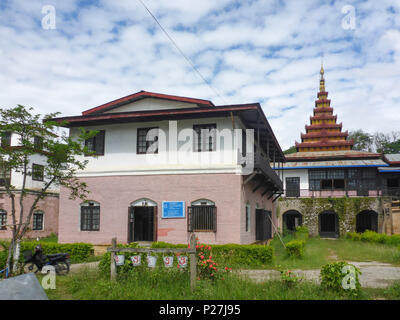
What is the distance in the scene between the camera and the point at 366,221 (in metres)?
36.4

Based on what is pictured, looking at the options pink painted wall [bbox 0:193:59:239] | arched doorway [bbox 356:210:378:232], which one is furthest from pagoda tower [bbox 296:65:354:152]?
pink painted wall [bbox 0:193:59:239]

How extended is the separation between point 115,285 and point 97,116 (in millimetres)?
11351

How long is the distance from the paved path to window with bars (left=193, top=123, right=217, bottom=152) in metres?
6.59

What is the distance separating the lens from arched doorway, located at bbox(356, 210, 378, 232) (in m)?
35.8

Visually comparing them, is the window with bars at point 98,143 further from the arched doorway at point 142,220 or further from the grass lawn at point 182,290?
the grass lawn at point 182,290

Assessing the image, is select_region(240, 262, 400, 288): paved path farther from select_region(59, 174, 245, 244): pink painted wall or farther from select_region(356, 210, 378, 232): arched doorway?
select_region(356, 210, 378, 232): arched doorway

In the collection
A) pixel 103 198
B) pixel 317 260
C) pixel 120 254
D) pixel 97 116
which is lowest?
pixel 317 260

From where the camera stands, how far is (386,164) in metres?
34.8

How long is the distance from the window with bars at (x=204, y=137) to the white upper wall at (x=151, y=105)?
1528mm

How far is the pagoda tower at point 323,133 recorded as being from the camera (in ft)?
157

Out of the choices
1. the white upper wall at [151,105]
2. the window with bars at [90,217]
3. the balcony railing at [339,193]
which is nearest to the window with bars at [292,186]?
the balcony railing at [339,193]
